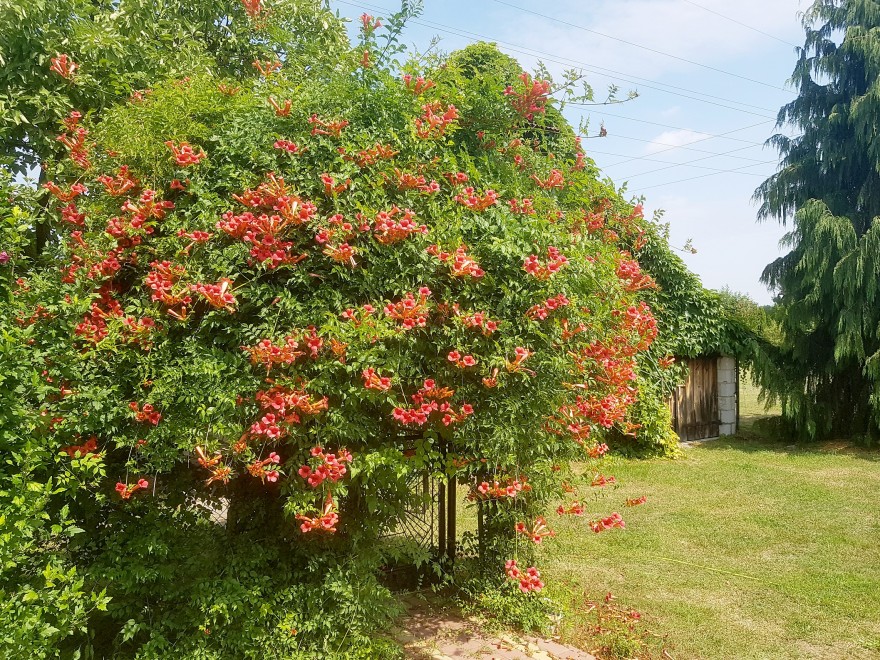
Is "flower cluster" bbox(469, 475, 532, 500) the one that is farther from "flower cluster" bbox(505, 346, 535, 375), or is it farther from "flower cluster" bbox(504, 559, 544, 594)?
"flower cluster" bbox(505, 346, 535, 375)

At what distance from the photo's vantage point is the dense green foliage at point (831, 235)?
1137 centimetres

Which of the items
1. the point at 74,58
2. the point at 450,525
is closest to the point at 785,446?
the point at 450,525

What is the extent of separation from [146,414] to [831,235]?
12.0m

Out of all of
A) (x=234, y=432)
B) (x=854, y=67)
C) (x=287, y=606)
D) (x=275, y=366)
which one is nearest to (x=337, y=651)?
(x=287, y=606)

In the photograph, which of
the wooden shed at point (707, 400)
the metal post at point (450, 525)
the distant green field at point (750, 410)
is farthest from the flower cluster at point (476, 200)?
the distant green field at point (750, 410)

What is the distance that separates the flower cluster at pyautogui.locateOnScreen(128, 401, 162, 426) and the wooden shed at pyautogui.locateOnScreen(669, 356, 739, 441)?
10.8 m

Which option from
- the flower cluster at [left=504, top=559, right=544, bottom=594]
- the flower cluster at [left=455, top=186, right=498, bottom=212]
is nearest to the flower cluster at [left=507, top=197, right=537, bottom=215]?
the flower cluster at [left=455, top=186, right=498, bottom=212]

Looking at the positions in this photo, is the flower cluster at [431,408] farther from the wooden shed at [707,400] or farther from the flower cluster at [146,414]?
Result: the wooden shed at [707,400]

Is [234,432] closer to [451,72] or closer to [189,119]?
[189,119]

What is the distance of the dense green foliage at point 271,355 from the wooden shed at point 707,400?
9227 millimetres

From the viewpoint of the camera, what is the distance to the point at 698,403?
1265cm

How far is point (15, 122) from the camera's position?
478cm

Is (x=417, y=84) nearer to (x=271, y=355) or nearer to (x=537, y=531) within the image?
(x=271, y=355)

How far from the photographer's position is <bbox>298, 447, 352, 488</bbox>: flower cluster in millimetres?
2828
